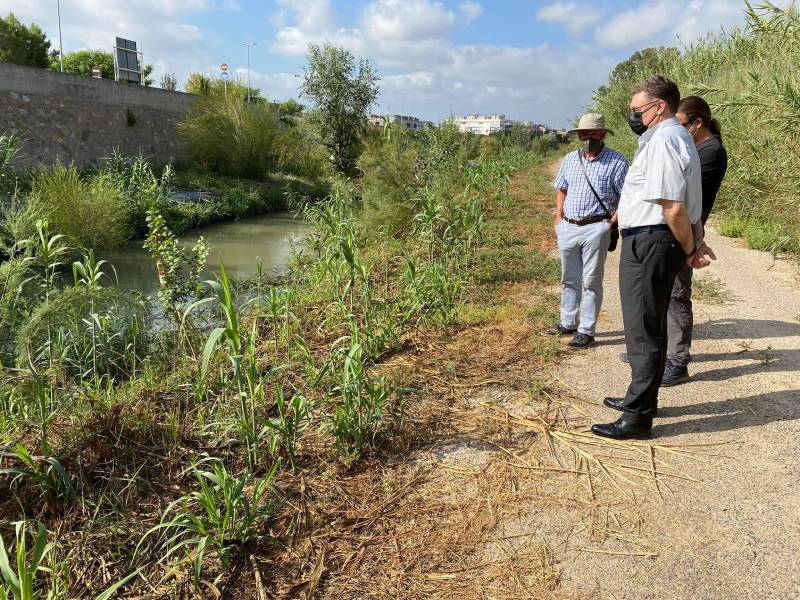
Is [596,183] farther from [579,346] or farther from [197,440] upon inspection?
[197,440]

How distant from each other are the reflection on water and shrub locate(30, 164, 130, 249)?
0.67m

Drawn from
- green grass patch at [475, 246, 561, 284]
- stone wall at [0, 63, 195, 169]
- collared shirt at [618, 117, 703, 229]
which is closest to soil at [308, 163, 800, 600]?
collared shirt at [618, 117, 703, 229]

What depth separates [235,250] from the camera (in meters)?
13.2

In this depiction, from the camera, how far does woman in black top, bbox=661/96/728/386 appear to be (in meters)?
3.71

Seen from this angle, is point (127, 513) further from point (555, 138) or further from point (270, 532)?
point (555, 138)

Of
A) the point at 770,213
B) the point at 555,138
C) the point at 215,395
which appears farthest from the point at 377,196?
the point at 555,138

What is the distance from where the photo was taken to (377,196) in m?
10.6

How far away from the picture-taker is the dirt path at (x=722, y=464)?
7.04ft

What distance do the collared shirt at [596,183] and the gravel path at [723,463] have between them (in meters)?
1.13

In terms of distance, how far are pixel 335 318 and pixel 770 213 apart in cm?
734

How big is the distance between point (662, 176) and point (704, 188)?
1.28m

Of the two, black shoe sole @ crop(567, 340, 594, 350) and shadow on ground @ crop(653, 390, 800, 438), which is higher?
black shoe sole @ crop(567, 340, 594, 350)

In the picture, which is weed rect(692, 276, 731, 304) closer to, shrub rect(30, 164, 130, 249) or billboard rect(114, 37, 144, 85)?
shrub rect(30, 164, 130, 249)

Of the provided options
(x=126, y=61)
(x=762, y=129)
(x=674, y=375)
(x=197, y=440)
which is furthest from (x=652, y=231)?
(x=126, y=61)
